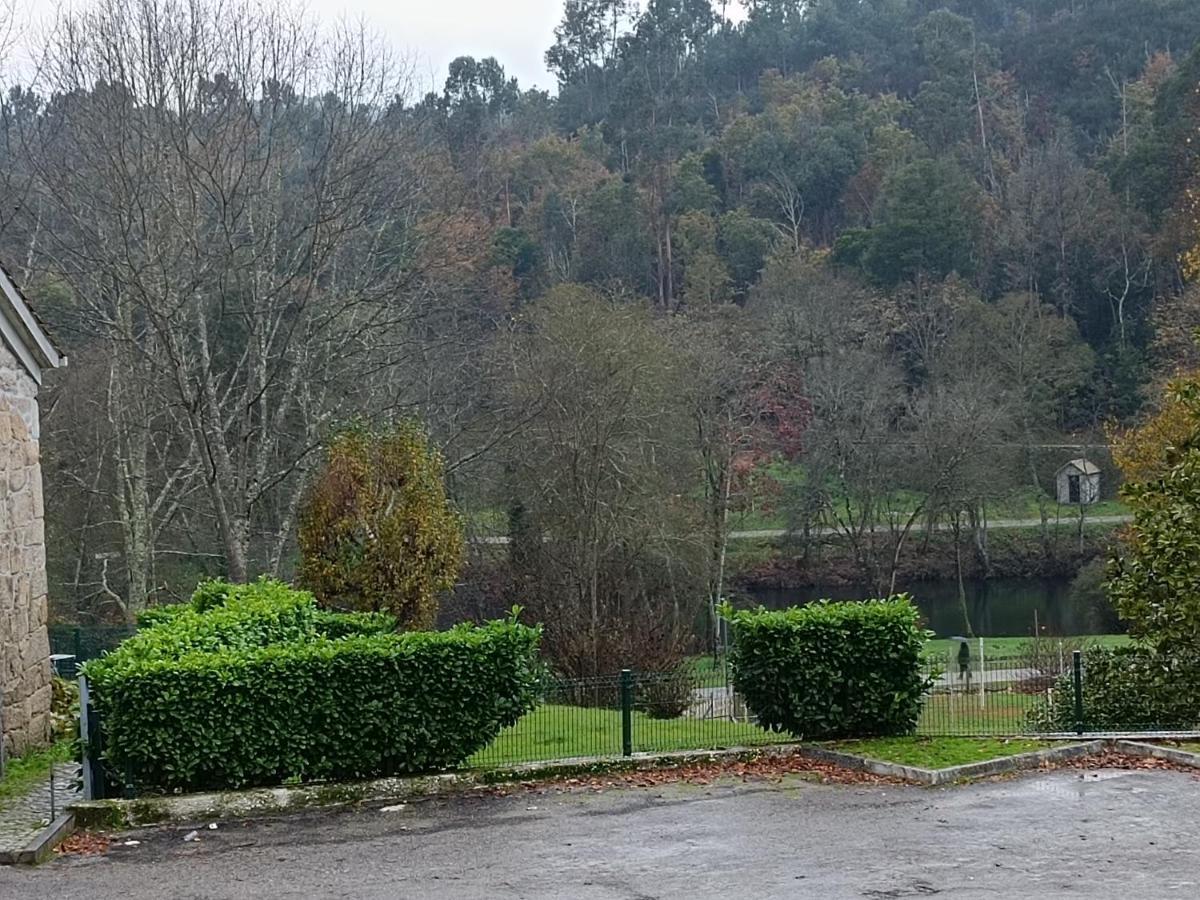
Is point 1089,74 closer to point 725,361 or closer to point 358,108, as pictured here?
point 725,361

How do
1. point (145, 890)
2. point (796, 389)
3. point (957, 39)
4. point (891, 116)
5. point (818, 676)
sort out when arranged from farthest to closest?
→ 1. point (957, 39)
2. point (891, 116)
3. point (796, 389)
4. point (818, 676)
5. point (145, 890)

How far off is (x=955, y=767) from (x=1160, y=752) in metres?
2.27

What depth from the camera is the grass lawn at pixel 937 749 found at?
13.4 metres

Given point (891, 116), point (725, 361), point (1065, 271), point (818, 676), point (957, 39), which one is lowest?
point (818, 676)

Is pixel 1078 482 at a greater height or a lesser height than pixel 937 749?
greater

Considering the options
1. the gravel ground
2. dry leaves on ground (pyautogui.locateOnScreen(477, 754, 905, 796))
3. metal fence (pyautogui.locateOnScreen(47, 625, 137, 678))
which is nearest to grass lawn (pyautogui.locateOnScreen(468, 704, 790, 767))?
dry leaves on ground (pyautogui.locateOnScreen(477, 754, 905, 796))

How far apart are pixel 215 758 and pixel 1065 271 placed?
67.5m

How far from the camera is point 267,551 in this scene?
31656 millimetres

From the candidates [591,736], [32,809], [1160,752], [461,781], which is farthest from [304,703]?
[1160,752]

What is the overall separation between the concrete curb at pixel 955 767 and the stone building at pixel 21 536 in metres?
7.93

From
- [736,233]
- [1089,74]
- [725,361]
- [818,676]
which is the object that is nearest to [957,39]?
[1089,74]

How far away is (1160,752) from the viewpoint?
13.8 metres

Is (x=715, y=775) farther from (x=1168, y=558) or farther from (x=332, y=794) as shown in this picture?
(x=1168, y=558)

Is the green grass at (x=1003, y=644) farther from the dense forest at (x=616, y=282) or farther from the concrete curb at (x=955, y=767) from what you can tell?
the concrete curb at (x=955, y=767)
